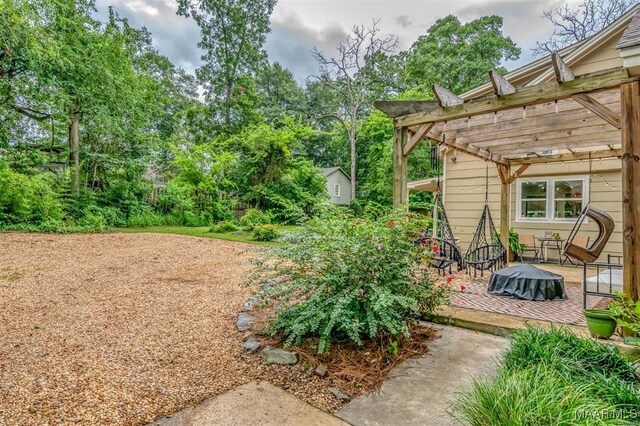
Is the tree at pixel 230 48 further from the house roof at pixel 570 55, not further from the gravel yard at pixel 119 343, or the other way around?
→ the gravel yard at pixel 119 343

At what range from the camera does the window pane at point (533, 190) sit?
805 centimetres

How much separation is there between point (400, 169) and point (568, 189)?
5704 millimetres

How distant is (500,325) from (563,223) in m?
5.83

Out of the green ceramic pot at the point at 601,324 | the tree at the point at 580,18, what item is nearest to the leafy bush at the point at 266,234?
the green ceramic pot at the point at 601,324

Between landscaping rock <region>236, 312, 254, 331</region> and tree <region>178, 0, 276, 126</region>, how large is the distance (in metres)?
18.3

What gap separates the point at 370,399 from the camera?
7.46 feet

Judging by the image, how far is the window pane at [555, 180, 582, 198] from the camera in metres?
7.56

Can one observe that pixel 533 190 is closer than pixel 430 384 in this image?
No

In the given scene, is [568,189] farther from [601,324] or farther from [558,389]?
[558,389]

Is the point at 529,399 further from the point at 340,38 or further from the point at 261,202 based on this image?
the point at 340,38

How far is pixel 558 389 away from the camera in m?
1.77

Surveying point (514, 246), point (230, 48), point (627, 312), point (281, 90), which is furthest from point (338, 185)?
point (627, 312)

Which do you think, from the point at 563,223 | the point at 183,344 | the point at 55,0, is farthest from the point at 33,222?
the point at 563,223

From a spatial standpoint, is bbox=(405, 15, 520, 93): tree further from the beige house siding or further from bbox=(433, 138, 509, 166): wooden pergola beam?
bbox=(433, 138, 509, 166): wooden pergola beam
